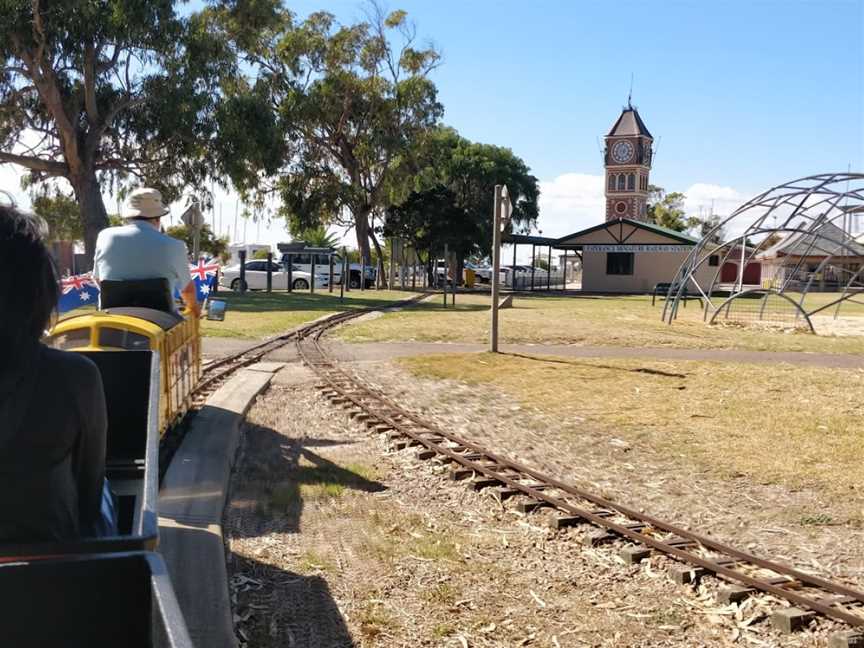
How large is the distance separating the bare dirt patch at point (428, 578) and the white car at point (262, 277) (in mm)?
35293

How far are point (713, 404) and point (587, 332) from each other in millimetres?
9699

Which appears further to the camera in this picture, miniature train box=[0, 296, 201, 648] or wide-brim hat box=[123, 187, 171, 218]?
wide-brim hat box=[123, 187, 171, 218]

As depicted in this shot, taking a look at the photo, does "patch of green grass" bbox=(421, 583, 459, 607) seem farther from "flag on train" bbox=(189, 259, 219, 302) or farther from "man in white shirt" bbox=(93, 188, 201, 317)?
"flag on train" bbox=(189, 259, 219, 302)

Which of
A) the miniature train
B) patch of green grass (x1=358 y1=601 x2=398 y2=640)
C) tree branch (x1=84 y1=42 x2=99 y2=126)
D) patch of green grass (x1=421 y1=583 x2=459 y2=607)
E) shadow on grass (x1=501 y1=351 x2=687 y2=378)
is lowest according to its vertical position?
patch of green grass (x1=358 y1=601 x2=398 y2=640)

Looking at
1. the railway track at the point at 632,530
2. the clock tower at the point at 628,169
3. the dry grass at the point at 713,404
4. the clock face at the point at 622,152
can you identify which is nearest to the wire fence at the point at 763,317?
the dry grass at the point at 713,404

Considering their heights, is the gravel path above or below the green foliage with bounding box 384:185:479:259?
below

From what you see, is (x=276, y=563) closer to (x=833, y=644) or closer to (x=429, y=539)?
(x=429, y=539)

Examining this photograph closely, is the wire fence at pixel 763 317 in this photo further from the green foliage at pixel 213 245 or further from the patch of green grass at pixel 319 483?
the green foliage at pixel 213 245

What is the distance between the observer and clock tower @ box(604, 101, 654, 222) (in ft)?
355

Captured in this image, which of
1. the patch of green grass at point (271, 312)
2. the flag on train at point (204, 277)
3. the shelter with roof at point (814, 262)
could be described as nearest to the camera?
the flag on train at point (204, 277)

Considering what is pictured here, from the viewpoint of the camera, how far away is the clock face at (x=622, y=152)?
110250 millimetres

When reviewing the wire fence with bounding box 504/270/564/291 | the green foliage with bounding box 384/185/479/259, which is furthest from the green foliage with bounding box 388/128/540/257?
the wire fence with bounding box 504/270/564/291

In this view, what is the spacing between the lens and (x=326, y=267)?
149 feet

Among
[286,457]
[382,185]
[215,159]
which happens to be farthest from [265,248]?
[286,457]
